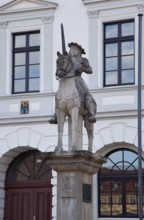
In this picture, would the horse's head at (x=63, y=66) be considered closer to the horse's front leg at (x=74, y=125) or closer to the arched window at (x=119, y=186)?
the horse's front leg at (x=74, y=125)

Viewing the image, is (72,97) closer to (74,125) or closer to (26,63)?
(74,125)

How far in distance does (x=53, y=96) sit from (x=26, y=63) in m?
1.66

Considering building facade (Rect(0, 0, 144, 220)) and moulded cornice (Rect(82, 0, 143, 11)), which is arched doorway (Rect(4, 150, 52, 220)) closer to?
building facade (Rect(0, 0, 144, 220))

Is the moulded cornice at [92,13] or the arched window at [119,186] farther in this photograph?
the moulded cornice at [92,13]

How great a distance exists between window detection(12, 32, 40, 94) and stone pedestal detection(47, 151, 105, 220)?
10.4 meters

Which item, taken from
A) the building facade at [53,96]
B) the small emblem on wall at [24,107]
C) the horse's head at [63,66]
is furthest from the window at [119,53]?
the horse's head at [63,66]

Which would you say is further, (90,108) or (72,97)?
(90,108)

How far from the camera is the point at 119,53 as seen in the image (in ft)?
70.8

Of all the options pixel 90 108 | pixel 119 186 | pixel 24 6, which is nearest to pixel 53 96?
pixel 24 6

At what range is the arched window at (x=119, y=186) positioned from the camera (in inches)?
827

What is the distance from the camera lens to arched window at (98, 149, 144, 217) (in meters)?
21.0

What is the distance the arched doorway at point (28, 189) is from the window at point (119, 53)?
379 cm

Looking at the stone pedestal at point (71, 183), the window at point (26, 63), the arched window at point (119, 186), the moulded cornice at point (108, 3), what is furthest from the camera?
the window at point (26, 63)

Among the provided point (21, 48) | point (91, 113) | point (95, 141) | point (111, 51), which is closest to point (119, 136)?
point (95, 141)
